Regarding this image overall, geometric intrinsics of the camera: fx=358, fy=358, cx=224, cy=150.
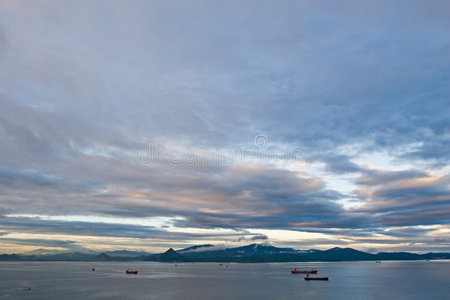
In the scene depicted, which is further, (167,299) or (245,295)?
(245,295)

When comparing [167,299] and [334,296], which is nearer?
[167,299]

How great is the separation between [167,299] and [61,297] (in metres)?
45.3

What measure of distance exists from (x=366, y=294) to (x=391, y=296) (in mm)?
11370

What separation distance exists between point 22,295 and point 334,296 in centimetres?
13799

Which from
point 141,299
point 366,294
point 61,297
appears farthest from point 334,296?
point 61,297

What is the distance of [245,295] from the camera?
163875 millimetres

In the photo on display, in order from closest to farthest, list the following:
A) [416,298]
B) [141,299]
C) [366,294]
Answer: [141,299] → [416,298] → [366,294]

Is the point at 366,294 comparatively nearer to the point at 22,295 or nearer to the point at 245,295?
the point at 245,295

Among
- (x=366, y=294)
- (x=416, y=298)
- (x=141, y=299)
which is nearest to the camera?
(x=141, y=299)

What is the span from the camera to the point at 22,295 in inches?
6073

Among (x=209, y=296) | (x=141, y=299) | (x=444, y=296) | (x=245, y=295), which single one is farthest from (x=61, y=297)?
(x=444, y=296)

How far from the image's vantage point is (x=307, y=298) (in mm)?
154000

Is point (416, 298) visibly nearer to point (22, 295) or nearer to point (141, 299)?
point (141, 299)

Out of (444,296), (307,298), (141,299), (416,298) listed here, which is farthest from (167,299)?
(444,296)
